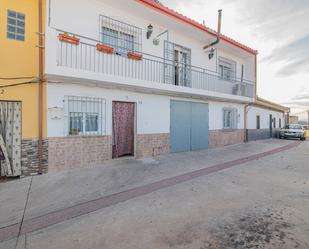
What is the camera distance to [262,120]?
1784 centimetres

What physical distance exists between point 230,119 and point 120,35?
964 cm

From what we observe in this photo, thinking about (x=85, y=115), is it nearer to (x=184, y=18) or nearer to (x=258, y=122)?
(x=184, y=18)

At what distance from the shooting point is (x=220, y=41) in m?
11.4

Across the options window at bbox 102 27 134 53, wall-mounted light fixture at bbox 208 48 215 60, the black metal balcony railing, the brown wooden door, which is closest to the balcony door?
the black metal balcony railing

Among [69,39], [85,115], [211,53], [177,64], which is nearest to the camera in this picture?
[69,39]

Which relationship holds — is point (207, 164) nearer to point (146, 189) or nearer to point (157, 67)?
point (146, 189)

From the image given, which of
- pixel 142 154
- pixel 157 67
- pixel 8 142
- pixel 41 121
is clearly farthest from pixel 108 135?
pixel 157 67

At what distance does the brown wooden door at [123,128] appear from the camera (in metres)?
8.12

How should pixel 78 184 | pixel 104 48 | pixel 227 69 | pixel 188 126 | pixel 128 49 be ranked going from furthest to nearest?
pixel 227 69 → pixel 188 126 → pixel 128 49 → pixel 104 48 → pixel 78 184

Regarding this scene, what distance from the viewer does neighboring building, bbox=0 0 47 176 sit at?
19.3 feet

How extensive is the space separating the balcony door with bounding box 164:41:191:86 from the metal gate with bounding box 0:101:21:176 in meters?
6.52

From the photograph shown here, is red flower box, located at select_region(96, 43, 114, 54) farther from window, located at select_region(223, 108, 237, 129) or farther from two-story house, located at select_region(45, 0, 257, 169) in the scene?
window, located at select_region(223, 108, 237, 129)

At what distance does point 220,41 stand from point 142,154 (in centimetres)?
823

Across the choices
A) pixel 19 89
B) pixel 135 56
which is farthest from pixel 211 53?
pixel 19 89
